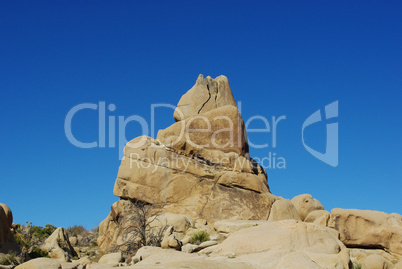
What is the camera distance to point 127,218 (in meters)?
32.8

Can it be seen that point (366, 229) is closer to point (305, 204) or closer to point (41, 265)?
point (305, 204)

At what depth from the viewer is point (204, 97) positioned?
38188 millimetres

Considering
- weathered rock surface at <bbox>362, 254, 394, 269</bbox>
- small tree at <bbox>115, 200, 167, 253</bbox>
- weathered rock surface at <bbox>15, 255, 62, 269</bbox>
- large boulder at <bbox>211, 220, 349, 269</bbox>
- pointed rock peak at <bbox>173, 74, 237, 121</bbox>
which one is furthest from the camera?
pointed rock peak at <bbox>173, 74, 237, 121</bbox>

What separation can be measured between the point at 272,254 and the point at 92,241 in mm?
29662

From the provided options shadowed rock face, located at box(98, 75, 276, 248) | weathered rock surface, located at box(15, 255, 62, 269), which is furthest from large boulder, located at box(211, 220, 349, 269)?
shadowed rock face, located at box(98, 75, 276, 248)

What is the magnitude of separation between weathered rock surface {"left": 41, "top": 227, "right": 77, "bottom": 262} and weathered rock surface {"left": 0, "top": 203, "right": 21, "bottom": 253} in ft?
14.0

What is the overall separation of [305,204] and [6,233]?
73.9 feet

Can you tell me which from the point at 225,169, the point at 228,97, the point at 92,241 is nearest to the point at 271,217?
the point at 225,169

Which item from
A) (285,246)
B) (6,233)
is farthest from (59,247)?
(285,246)

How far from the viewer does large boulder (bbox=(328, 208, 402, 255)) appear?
23.7 m

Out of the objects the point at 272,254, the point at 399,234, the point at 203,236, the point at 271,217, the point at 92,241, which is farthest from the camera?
the point at 92,241

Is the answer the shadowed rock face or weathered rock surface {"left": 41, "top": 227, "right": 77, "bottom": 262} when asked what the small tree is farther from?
weathered rock surface {"left": 41, "top": 227, "right": 77, "bottom": 262}

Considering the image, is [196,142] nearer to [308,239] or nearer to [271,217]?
[271,217]

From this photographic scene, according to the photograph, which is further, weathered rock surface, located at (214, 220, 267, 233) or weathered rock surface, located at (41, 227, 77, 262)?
weathered rock surface, located at (41, 227, 77, 262)
